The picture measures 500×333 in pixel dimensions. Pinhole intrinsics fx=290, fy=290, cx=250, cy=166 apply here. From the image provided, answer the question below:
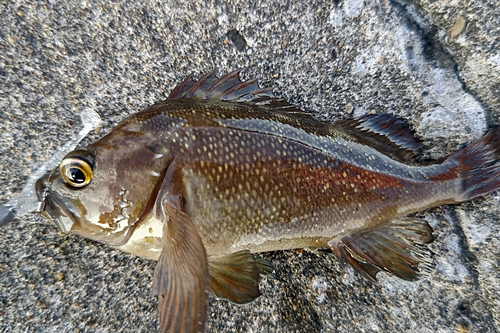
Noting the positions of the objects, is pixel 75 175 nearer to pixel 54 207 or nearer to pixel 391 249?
pixel 54 207

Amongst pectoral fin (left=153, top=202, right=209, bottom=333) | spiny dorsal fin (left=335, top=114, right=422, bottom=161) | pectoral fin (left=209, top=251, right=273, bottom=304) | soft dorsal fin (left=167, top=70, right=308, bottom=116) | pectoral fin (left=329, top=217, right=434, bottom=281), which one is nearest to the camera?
pectoral fin (left=153, top=202, right=209, bottom=333)

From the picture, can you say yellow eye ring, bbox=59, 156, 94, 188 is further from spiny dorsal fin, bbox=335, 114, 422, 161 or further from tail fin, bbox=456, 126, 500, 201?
tail fin, bbox=456, 126, 500, 201

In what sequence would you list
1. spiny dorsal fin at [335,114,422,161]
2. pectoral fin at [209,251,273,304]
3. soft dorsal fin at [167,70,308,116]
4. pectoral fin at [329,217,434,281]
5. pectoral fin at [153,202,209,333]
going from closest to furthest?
pectoral fin at [153,202,209,333] < pectoral fin at [209,251,273,304] < soft dorsal fin at [167,70,308,116] < pectoral fin at [329,217,434,281] < spiny dorsal fin at [335,114,422,161]

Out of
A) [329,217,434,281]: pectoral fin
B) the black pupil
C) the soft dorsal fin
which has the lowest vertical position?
the black pupil

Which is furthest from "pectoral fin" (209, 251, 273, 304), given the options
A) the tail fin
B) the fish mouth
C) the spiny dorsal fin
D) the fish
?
the tail fin

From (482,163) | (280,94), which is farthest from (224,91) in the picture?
(482,163)
